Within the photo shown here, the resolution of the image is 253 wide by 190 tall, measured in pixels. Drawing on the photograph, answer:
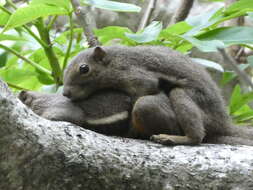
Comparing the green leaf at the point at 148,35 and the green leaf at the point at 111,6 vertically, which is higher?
the green leaf at the point at 111,6

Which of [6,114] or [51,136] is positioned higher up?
[6,114]

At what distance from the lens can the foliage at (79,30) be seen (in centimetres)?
295

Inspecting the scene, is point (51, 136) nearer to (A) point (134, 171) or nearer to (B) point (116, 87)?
(A) point (134, 171)

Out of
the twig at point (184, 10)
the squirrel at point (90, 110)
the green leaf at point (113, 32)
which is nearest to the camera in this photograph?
the squirrel at point (90, 110)

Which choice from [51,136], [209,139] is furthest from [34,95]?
[209,139]

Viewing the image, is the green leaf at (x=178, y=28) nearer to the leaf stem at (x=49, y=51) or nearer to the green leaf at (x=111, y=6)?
the green leaf at (x=111, y=6)

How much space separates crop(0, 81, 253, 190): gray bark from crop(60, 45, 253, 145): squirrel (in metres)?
0.29

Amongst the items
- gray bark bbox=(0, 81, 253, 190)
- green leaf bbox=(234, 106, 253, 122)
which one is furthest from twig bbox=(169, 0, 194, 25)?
gray bark bbox=(0, 81, 253, 190)

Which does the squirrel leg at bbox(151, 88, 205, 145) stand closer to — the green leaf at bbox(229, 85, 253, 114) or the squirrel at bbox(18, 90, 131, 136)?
the squirrel at bbox(18, 90, 131, 136)

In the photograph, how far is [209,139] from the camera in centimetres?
303

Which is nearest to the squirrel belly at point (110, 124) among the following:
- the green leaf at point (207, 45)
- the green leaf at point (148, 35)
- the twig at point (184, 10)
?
the green leaf at point (148, 35)

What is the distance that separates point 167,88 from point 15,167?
52.2 inches

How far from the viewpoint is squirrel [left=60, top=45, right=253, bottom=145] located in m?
2.82

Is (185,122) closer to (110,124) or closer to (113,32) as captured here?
(110,124)
